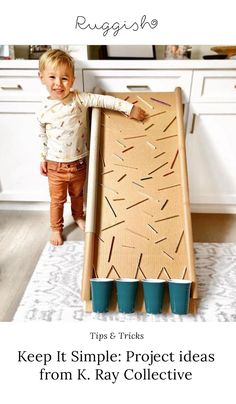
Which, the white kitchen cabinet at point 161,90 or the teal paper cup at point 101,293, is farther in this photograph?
the white kitchen cabinet at point 161,90

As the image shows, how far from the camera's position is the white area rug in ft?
3.10

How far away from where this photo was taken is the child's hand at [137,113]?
3.65ft

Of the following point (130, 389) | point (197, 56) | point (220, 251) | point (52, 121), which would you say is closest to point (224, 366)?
point (130, 389)

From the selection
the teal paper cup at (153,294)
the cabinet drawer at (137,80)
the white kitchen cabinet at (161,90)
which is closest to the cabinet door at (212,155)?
the white kitchen cabinet at (161,90)

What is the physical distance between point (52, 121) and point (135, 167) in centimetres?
31

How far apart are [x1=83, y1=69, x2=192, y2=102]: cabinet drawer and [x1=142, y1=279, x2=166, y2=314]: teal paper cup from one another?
679mm

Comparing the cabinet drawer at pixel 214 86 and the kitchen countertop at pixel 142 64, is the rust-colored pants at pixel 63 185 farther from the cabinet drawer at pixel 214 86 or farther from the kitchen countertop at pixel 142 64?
the cabinet drawer at pixel 214 86

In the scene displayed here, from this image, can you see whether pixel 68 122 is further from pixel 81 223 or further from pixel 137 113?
pixel 81 223

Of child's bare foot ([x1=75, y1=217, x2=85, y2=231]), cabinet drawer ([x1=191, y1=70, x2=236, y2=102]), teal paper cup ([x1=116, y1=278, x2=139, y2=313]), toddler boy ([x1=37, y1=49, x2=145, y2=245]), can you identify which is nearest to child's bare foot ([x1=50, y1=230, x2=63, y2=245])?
toddler boy ([x1=37, y1=49, x2=145, y2=245])

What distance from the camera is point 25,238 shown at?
129 centimetres

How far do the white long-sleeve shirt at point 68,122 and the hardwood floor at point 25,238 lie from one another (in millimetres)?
338

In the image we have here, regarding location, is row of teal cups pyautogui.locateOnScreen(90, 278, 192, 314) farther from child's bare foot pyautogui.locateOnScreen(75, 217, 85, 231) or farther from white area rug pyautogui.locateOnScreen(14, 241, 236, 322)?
child's bare foot pyautogui.locateOnScreen(75, 217, 85, 231)
